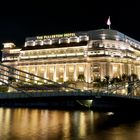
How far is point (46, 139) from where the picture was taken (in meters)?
39.2

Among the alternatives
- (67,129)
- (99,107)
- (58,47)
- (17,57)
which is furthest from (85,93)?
(17,57)

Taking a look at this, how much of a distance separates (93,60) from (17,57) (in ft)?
133

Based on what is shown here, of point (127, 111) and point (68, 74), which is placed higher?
point (68, 74)

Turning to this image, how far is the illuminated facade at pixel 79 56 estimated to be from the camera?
13850cm

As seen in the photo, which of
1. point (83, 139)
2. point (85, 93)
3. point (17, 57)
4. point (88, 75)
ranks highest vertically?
point (17, 57)

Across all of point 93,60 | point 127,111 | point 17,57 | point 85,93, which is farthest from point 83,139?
point 17,57

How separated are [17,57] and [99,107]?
7955cm

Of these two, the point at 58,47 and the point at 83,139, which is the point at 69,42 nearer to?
the point at 58,47

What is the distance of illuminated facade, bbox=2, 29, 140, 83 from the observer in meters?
138

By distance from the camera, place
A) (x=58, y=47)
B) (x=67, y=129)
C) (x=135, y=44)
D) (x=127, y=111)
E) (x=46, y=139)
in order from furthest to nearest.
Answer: (x=135, y=44), (x=58, y=47), (x=127, y=111), (x=67, y=129), (x=46, y=139)

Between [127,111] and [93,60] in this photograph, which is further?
[93,60]

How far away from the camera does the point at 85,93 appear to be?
199 feet

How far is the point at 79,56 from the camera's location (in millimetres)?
142000

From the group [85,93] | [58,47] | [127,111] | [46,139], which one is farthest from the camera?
[58,47]
